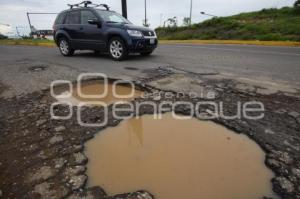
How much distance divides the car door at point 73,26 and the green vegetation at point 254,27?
35.3ft

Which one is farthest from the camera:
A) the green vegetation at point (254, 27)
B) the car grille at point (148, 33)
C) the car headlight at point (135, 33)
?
the green vegetation at point (254, 27)

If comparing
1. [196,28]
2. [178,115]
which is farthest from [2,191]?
[196,28]

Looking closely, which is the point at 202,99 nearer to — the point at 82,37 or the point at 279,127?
the point at 279,127

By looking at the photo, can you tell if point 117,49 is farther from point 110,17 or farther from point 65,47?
point 65,47

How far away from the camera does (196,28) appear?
21.4 metres

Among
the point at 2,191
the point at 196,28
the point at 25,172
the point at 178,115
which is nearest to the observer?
the point at 2,191

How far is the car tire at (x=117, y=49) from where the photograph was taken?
7249 millimetres

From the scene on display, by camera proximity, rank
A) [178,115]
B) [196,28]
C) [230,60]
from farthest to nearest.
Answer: [196,28], [230,60], [178,115]

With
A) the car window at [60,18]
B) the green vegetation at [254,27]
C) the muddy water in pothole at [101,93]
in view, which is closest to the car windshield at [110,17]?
the car window at [60,18]

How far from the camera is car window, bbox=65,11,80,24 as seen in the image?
8289 mm

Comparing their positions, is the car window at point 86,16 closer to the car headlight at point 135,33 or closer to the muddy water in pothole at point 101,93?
Result: the car headlight at point 135,33

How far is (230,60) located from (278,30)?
31.5 ft

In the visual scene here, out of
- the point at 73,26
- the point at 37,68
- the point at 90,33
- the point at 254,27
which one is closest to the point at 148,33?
the point at 90,33

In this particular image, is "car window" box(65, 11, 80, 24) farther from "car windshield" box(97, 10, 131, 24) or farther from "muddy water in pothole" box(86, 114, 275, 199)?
"muddy water in pothole" box(86, 114, 275, 199)
